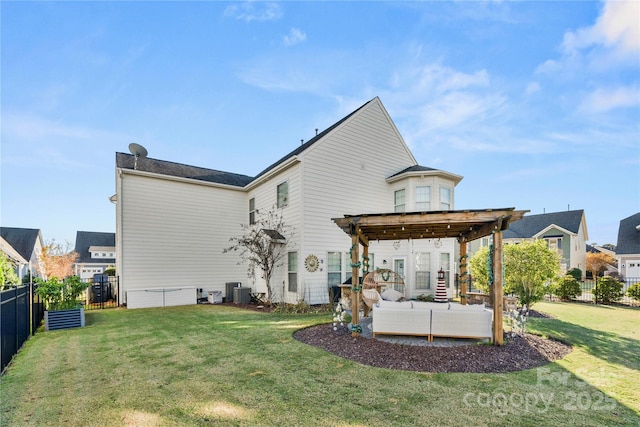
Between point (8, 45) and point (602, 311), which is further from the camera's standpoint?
point (602, 311)

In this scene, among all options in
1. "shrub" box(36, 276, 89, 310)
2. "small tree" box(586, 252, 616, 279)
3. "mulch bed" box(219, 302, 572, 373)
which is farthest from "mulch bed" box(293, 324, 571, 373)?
"small tree" box(586, 252, 616, 279)

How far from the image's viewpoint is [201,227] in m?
14.5

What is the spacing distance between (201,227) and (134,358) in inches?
373

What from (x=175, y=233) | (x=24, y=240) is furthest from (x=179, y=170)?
(x=24, y=240)

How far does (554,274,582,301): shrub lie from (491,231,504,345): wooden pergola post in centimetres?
1206

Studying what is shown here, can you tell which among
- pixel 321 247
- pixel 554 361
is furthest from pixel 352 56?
pixel 554 361

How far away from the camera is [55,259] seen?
865 inches

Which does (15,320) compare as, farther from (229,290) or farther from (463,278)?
(463,278)

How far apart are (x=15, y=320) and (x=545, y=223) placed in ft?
125

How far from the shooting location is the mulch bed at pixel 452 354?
194 inches

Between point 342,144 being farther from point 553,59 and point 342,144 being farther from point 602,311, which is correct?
point 602,311

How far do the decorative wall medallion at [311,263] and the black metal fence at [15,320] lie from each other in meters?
7.79

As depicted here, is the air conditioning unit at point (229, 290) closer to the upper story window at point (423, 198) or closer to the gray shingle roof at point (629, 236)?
the upper story window at point (423, 198)

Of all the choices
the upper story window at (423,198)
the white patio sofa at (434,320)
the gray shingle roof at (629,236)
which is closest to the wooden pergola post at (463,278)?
the white patio sofa at (434,320)
